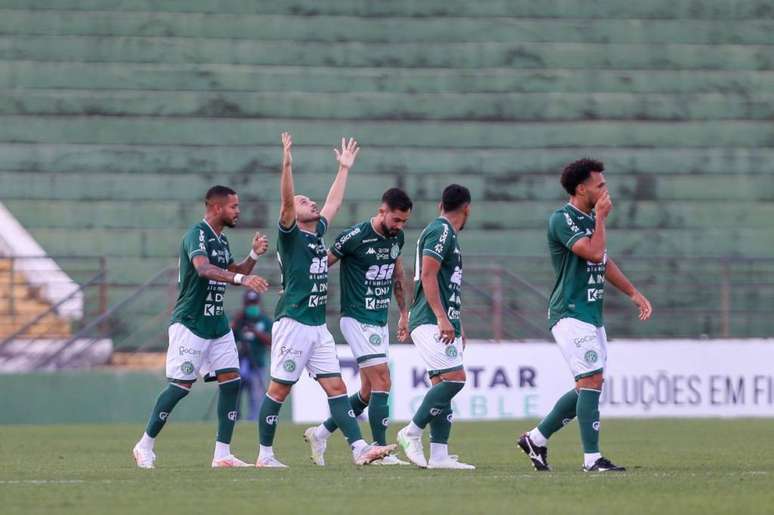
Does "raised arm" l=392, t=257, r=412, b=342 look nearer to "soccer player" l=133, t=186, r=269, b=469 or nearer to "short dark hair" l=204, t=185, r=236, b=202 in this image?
"soccer player" l=133, t=186, r=269, b=469

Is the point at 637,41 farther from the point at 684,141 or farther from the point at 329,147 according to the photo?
the point at 329,147

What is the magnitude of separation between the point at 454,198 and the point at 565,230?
897 mm

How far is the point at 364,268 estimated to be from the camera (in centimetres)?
1204

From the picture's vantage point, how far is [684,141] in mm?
25250

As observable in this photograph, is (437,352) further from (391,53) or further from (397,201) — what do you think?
(391,53)

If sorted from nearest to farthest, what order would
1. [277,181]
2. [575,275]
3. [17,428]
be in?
1. [575,275]
2. [17,428]
3. [277,181]

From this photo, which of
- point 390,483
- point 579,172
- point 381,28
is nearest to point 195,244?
point 390,483

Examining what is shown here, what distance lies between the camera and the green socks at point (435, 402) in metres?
11.0

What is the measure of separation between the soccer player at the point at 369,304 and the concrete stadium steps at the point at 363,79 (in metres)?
13.1

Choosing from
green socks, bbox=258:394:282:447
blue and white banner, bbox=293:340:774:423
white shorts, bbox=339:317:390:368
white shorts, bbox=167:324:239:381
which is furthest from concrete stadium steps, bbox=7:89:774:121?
green socks, bbox=258:394:282:447

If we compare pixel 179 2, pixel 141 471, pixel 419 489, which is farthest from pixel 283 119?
pixel 419 489

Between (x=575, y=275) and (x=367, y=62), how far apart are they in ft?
48.8

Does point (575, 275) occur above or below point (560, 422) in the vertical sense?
above

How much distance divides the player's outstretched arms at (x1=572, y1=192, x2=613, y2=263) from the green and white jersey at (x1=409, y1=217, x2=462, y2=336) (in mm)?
917
